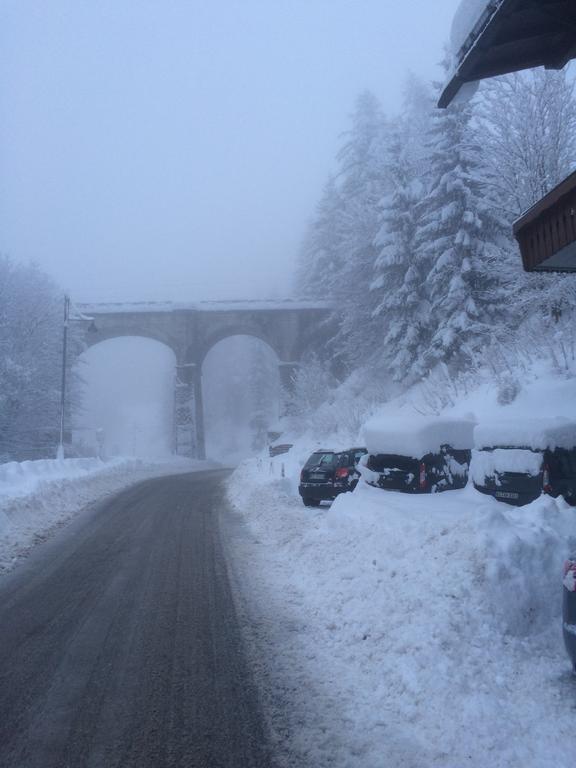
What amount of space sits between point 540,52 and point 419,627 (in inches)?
257

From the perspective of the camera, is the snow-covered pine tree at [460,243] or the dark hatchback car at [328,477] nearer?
the dark hatchback car at [328,477]

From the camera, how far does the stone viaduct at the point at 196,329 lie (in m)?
50.9

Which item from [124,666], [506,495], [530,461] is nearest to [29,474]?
[124,666]

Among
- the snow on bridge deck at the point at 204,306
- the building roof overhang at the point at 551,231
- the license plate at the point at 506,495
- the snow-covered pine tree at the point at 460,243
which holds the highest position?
the snow on bridge deck at the point at 204,306

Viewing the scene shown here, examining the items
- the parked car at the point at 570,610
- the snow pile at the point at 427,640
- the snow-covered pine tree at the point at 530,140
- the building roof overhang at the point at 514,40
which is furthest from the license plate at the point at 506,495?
the snow-covered pine tree at the point at 530,140

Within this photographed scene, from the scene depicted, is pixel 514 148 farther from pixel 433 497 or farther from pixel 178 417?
pixel 178 417

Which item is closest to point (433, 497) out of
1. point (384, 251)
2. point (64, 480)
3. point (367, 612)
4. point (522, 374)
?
point (367, 612)

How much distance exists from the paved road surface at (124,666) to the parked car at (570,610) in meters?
2.40

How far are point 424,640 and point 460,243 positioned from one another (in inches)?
820

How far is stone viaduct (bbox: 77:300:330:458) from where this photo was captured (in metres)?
50.9

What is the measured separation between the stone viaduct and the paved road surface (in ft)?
138

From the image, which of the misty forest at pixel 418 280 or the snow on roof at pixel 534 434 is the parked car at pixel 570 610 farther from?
the misty forest at pixel 418 280

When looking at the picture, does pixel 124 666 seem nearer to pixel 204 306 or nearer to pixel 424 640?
pixel 424 640

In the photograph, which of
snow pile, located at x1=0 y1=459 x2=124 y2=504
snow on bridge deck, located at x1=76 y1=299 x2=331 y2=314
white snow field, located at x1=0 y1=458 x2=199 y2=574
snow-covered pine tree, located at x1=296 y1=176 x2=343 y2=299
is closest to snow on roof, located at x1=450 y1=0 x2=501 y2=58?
white snow field, located at x1=0 y1=458 x2=199 y2=574
